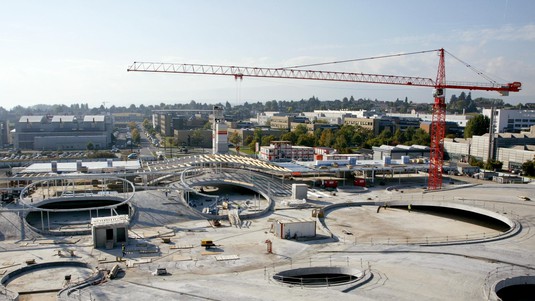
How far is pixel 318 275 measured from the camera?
26.7 metres

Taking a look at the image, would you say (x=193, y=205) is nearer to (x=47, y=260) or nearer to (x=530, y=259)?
(x=47, y=260)

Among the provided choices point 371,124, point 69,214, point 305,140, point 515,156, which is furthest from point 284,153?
point 371,124

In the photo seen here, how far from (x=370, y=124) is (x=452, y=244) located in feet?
314

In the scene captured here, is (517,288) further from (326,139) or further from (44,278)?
(326,139)

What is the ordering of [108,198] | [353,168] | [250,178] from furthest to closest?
[353,168] → [250,178] → [108,198]

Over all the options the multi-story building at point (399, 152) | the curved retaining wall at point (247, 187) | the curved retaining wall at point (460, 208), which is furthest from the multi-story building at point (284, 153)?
the curved retaining wall at point (460, 208)

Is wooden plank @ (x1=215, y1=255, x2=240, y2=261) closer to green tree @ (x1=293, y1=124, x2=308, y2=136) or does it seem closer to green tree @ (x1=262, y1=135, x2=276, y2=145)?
green tree @ (x1=262, y1=135, x2=276, y2=145)

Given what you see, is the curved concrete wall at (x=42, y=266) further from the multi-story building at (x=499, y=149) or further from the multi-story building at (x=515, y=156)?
the multi-story building at (x=499, y=149)

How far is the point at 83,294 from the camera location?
2194 centimetres

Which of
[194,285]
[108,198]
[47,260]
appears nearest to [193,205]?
[108,198]

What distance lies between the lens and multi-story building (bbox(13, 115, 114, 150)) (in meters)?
106

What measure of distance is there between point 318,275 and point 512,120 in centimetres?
10176

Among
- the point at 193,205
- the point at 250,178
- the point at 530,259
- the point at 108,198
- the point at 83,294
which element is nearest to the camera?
the point at 83,294

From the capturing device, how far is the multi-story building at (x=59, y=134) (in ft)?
347
